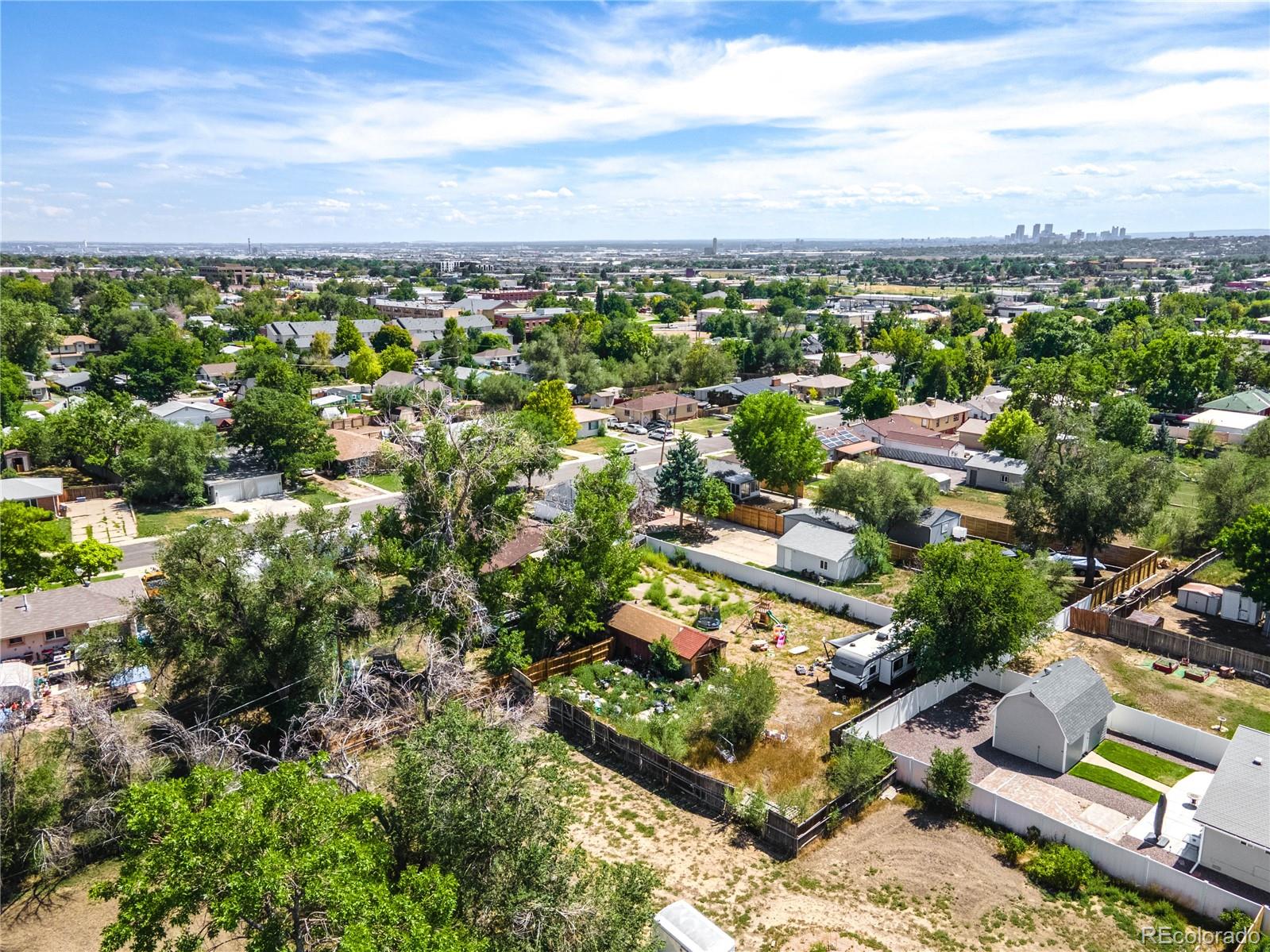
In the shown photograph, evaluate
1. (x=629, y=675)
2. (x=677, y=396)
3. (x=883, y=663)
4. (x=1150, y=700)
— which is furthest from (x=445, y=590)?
(x=677, y=396)

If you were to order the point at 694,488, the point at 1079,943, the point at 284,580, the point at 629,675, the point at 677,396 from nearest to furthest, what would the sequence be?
the point at 1079,943 → the point at 284,580 → the point at 629,675 → the point at 694,488 → the point at 677,396

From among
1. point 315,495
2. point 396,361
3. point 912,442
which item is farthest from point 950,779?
point 396,361

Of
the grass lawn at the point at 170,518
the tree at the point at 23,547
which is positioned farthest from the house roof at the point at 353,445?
the tree at the point at 23,547

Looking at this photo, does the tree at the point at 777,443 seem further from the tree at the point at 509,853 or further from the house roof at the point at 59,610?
the tree at the point at 509,853

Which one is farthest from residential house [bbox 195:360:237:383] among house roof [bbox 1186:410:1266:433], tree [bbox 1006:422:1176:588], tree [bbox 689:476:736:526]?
house roof [bbox 1186:410:1266:433]

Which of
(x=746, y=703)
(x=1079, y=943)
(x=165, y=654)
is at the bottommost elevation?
(x=1079, y=943)

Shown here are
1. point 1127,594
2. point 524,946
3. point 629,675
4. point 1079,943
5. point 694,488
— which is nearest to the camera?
point 524,946

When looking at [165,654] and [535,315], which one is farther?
[535,315]

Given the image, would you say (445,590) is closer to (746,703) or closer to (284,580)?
(284,580)
